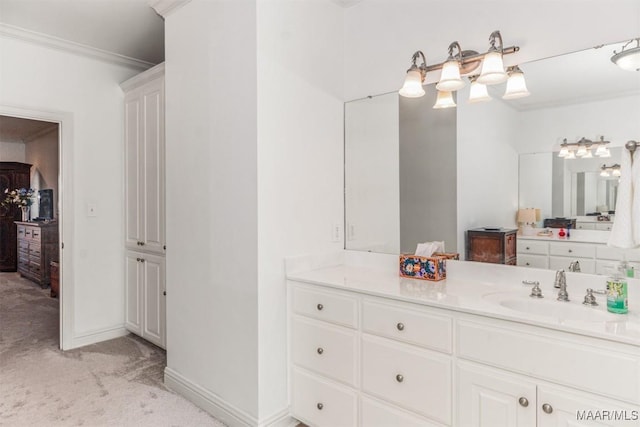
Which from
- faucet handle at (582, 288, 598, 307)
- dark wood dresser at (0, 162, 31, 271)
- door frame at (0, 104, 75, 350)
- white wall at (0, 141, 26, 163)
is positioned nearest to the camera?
faucet handle at (582, 288, 598, 307)

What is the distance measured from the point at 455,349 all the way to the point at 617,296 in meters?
0.63

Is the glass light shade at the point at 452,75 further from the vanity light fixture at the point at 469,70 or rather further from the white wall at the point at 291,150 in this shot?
the white wall at the point at 291,150

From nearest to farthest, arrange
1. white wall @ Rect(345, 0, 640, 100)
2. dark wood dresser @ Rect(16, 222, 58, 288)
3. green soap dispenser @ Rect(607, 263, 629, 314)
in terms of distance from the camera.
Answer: green soap dispenser @ Rect(607, 263, 629, 314) < white wall @ Rect(345, 0, 640, 100) < dark wood dresser @ Rect(16, 222, 58, 288)

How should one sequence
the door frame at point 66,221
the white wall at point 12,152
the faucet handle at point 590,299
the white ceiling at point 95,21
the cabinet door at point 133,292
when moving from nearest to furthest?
the faucet handle at point 590,299 → the white ceiling at point 95,21 → the door frame at point 66,221 → the cabinet door at point 133,292 → the white wall at point 12,152

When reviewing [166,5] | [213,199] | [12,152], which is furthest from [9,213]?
[213,199]

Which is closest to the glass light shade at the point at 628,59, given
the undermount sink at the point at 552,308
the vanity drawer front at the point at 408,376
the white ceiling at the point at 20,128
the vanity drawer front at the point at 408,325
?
the undermount sink at the point at 552,308

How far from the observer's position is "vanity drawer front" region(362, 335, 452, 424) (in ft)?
5.15

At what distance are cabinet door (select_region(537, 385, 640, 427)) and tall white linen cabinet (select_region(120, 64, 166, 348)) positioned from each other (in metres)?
2.63

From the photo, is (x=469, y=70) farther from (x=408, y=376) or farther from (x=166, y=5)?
(x=166, y=5)

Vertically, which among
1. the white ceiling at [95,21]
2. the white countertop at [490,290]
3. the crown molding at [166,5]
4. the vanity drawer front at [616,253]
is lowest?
the white countertop at [490,290]

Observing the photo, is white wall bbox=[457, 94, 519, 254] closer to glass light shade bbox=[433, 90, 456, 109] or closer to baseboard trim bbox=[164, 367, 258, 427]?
glass light shade bbox=[433, 90, 456, 109]

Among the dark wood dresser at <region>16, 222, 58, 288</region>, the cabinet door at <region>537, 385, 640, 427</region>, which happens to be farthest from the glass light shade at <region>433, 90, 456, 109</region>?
the dark wood dresser at <region>16, 222, 58, 288</region>

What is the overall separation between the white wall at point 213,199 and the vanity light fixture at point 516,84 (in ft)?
4.15

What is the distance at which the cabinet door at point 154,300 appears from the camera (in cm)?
303
